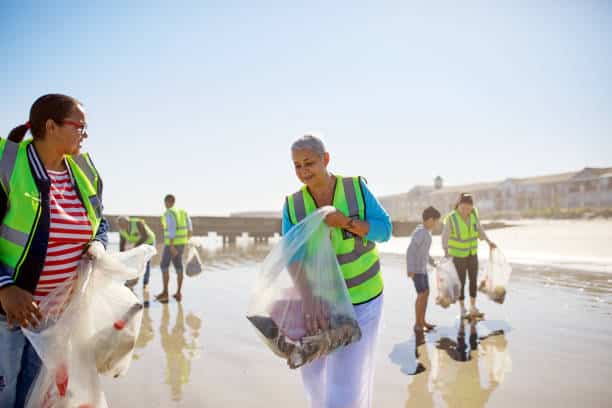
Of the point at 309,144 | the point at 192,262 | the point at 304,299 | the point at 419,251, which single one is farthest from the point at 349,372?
the point at 192,262

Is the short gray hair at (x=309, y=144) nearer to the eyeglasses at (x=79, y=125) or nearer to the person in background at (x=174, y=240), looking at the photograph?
the eyeglasses at (x=79, y=125)

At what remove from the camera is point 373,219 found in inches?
81.7

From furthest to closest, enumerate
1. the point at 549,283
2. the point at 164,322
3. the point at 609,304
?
1. the point at 549,283
2. the point at 609,304
3. the point at 164,322

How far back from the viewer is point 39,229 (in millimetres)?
1625

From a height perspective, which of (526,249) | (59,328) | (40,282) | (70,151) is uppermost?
(70,151)

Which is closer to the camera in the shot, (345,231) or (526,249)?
(345,231)

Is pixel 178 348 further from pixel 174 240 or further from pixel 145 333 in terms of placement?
pixel 174 240

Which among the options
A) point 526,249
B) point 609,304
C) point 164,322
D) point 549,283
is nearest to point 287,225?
point 164,322

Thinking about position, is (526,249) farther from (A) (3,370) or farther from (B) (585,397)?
(A) (3,370)

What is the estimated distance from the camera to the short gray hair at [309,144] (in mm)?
1993

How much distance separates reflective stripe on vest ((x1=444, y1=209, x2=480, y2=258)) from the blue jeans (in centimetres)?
515

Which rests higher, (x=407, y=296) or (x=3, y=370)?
(x=3, y=370)

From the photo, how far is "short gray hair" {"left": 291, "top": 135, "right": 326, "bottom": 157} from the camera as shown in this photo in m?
1.99

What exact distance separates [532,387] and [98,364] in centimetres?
335
